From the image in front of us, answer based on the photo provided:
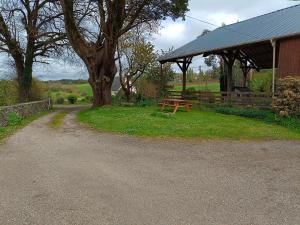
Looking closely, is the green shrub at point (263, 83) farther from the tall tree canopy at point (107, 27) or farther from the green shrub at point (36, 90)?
the green shrub at point (36, 90)

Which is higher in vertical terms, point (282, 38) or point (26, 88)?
point (282, 38)

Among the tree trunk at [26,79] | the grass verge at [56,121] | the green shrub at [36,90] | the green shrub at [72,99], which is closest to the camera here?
the grass verge at [56,121]

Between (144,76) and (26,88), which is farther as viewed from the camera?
(144,76)

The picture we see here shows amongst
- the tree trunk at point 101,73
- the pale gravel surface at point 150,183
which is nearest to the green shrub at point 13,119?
the pale gravel surface at point 150,183

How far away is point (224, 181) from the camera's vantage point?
6840 mm

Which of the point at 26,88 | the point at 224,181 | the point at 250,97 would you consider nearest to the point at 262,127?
the point at 250,97

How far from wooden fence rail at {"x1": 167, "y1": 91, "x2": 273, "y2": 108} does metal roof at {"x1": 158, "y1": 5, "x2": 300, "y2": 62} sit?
2427 millimetres

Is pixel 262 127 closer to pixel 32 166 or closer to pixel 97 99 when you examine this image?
pixel 32 166

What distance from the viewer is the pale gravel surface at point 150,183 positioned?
5133 mm

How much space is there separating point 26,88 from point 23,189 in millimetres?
28233

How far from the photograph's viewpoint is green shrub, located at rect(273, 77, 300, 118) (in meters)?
15.2

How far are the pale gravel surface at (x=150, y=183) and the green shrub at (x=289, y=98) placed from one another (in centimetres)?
463

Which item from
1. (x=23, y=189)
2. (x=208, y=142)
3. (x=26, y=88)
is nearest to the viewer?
(x=23, y=189)

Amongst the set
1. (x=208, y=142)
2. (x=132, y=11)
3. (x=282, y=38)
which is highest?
(x=132, y=11)
